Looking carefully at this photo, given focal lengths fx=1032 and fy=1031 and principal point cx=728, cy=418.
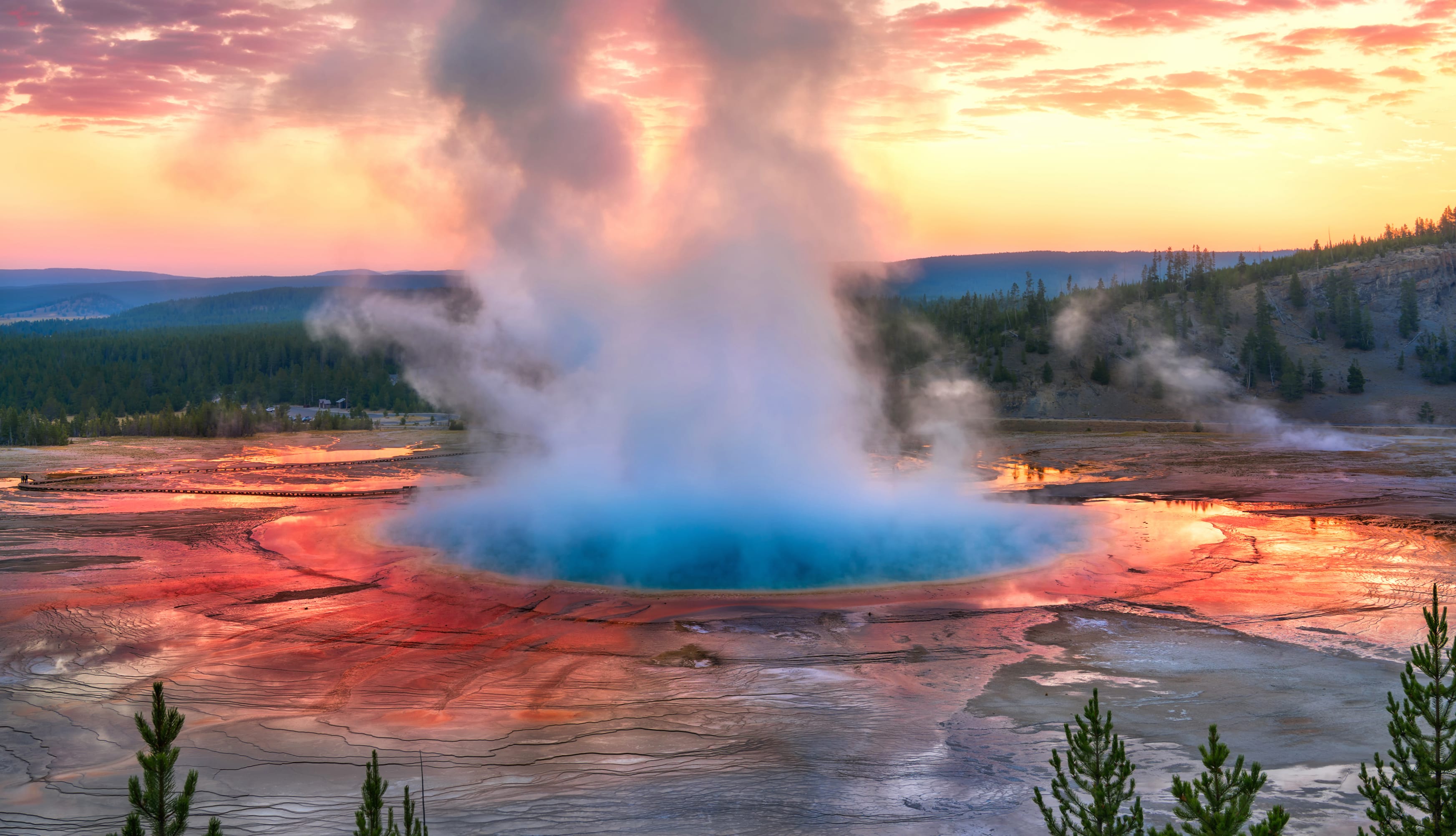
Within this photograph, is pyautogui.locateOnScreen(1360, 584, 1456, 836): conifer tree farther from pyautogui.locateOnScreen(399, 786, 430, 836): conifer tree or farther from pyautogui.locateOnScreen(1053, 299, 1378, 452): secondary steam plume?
pyautogui.locateOnScreen(1053, 299, 1378, 452): secondary steam plume

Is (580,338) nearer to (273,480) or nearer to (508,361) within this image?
(508,361)

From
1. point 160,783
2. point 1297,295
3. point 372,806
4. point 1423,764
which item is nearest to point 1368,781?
point 1423,764

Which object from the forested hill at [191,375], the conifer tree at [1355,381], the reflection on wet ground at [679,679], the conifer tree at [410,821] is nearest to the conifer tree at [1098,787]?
the reflection on wet ground at [679,679]

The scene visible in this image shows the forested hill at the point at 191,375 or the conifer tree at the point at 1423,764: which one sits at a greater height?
the forested hill at the point at 191,375

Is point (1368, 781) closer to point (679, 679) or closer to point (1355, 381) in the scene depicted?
point (679, 679)

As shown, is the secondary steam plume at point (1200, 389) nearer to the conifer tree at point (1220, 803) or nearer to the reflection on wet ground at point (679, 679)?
the reflection on wet ground at point (679, 679)

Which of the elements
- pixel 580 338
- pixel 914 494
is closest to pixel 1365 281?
pixel 914 494

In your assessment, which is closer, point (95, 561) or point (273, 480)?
point (95, 561)
